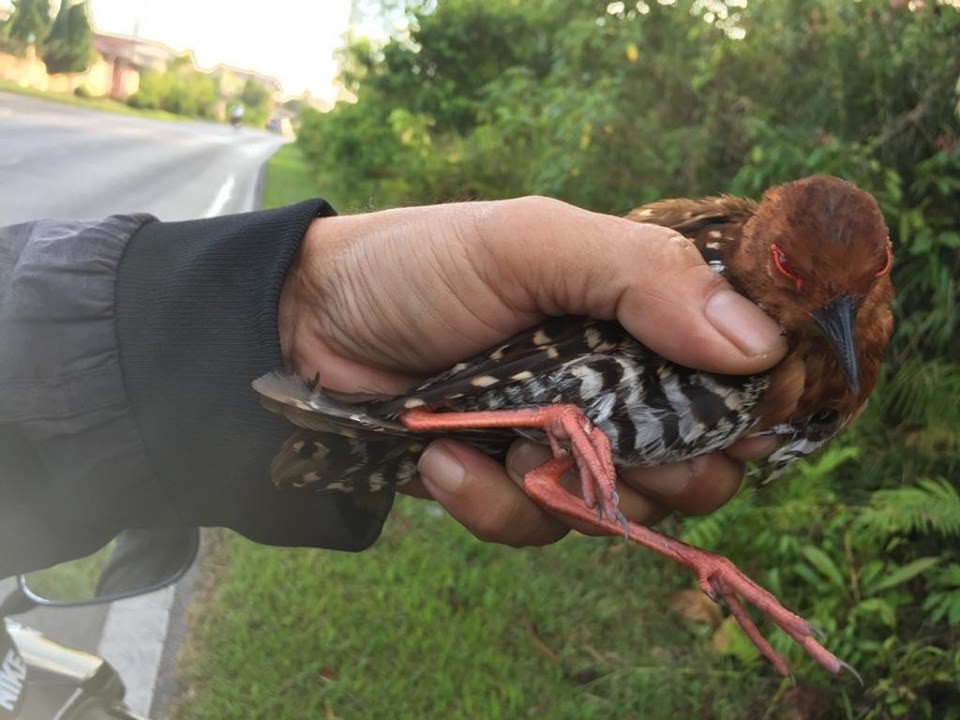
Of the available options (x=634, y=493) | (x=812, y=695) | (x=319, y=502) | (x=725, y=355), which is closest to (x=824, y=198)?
(x=725, y=355)

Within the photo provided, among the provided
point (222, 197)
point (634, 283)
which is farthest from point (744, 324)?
point (222, 197)

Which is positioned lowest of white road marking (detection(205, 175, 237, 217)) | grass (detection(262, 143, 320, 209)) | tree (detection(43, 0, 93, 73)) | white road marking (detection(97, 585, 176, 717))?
grass (detection(262, 143, 320, 209))

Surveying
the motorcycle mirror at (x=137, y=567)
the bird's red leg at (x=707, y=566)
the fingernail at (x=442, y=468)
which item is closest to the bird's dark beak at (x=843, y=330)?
the bird's red leg at (x=707, y=566)

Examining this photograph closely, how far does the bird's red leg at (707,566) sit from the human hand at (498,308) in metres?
0.21

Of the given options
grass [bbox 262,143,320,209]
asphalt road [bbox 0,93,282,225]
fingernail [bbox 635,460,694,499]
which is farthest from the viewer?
grass [bbox 262,143,320,209]

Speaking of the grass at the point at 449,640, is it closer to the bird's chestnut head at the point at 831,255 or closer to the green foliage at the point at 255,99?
the bird's chestnut head at the point at 831,255

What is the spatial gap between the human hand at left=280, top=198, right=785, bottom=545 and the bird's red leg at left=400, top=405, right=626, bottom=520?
0.95ft

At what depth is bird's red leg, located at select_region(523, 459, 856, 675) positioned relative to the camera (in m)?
1.85

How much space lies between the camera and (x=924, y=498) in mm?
3477

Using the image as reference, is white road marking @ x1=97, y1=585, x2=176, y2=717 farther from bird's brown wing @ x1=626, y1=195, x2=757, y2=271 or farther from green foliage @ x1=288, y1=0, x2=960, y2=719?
bird's brown wing @ x1=626, y1=195, x2=757, y2=271

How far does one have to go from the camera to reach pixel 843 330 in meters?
1.95

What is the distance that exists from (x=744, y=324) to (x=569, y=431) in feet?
1.64

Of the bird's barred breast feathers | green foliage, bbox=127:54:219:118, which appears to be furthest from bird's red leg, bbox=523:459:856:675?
green foliage, bbox=127:54:219:118

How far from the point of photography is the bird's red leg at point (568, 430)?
1.81 metres
